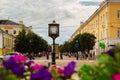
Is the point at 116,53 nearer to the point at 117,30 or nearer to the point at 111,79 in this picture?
the point at 111,79

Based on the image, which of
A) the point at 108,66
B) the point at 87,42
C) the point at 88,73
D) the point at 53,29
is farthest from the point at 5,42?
the point at 108,66

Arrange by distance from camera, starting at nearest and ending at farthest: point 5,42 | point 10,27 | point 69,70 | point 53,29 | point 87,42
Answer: point 69,70 → point 53,29 → point 87,42 → point 5,42 → point 10,27

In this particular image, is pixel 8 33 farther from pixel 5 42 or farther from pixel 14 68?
pixel 14 68

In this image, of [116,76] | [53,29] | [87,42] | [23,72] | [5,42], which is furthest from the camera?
[5,42]

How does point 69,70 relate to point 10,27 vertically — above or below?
below

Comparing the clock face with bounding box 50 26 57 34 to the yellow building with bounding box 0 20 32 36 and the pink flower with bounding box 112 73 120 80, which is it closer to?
the pink flower with bounding box 112 73 120 80

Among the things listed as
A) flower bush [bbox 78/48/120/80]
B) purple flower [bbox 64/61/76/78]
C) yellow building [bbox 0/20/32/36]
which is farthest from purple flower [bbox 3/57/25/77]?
yellow building [bbox 0/20/32/36]

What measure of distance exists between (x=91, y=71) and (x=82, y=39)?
85.4m

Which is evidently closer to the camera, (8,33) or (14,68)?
(14,68)

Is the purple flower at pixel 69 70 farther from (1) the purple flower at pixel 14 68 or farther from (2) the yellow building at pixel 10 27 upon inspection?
(2) the yellow building at pixel 10 27

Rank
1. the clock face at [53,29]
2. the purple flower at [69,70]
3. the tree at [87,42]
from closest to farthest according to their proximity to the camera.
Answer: the purple flower at [69,70] → the clock face at [53,29] → the tree at [87,42]

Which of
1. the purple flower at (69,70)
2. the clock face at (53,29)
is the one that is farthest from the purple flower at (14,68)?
the clock face at (53,29)

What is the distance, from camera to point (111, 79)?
9.05 feet

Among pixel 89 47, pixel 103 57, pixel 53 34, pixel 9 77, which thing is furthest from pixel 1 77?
pixel 89 47
